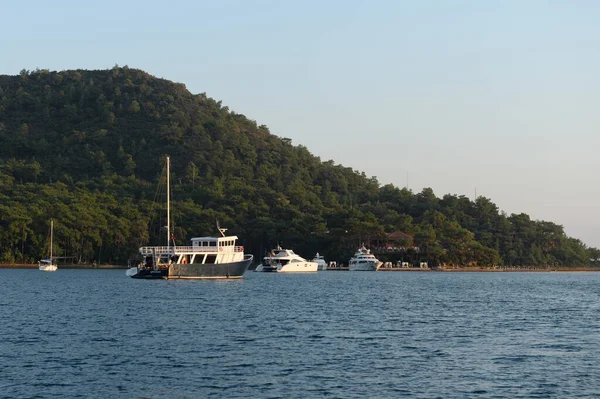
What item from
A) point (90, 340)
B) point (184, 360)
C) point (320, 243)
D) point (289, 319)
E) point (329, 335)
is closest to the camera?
point (184, 360)

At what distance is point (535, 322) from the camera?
192 feet

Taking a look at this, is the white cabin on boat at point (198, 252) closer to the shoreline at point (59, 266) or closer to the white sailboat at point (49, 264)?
the white sailboat at point (49, 264)

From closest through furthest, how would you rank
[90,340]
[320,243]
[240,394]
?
1. [240,394]
2. [90,340]
3. [320,243]

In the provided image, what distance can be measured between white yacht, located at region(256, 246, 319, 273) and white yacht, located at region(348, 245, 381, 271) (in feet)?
56.3

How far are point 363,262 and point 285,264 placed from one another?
23833 millimetres

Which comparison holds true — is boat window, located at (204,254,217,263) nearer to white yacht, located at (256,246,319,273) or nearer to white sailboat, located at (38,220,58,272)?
white yacht, located at (256,246,319,273)

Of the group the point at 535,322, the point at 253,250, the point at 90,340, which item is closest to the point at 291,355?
the point at 90,340

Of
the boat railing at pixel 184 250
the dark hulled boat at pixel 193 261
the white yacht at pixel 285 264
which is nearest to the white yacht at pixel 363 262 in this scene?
the white yacht at pixel 285 264

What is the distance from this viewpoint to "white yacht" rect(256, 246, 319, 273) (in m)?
152

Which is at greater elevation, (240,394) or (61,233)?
(61,233)

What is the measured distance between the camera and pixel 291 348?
4388 centimetres

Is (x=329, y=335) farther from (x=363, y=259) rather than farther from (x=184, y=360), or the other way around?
(x=363, y=259)

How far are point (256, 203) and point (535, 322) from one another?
454 ft

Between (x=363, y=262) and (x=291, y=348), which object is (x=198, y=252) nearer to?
(x=291, y=348)
